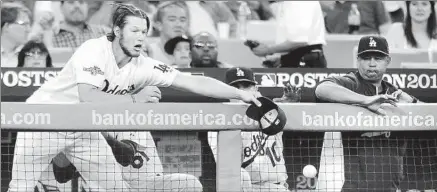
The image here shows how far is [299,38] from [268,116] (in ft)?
9.76

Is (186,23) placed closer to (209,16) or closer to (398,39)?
(209,16)

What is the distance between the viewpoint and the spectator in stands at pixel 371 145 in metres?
5.41

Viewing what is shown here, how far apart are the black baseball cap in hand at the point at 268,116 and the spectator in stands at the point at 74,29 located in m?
4.29

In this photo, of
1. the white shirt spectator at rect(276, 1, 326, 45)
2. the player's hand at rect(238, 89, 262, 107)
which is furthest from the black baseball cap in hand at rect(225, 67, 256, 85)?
the player's hand at rect(238, 89, 262, 107)

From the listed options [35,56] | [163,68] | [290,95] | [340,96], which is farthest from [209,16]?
[340,96]

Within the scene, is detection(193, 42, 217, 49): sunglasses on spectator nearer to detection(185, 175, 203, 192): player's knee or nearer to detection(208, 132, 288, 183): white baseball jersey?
detection(208, 132, 288, 183): white baseball jersey

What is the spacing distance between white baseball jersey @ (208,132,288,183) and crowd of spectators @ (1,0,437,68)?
1.58m

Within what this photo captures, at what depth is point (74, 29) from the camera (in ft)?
28.6

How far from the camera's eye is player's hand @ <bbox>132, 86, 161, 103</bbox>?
4.89m

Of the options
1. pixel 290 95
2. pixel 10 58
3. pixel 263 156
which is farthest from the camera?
pixel 10 58

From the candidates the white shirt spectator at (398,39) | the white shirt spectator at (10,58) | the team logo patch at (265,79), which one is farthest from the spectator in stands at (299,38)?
the white shirt spectator at (10,58)

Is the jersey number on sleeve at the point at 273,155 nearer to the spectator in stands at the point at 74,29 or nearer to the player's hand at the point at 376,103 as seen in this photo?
the player's hand at the point at 376,103

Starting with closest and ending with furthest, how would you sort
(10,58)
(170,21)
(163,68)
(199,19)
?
(163,68) < (10,58) < (170,21) < (199,19)

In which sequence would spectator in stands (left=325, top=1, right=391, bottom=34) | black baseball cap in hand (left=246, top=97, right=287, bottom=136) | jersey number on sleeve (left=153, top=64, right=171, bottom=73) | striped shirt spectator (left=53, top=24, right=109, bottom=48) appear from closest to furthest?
black baseball cap in hand (left=246, top=97, right=287, bottom=136) < jersey number on sleeve (left=153, top=64, right=171, bottom=73) < striped shirt spectator (left=53, top=24, right=109, bottom=48) < spectator in stands (left=325, top=1, right=391, bottom=34)
